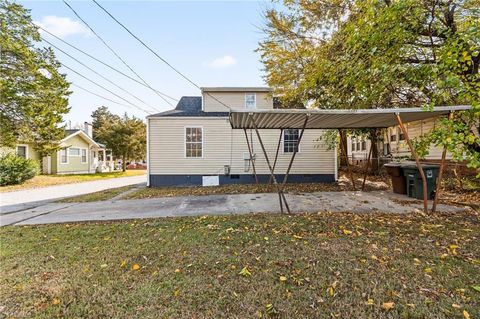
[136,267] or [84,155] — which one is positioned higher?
[84,155]

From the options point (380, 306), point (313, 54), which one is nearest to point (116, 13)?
point (313, 54)

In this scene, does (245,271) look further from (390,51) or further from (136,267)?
(390,51)

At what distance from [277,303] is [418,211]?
5377mm

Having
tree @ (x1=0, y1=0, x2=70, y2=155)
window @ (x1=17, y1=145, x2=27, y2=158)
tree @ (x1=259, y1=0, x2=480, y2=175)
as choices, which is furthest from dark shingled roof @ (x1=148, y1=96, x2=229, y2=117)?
window @ (x1=17, y1=145, x2=27, y2=158)

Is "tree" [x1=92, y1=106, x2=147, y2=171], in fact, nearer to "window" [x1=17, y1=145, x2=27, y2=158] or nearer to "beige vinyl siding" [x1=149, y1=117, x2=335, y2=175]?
"window" [x1=17, y1=145, x2=27, y2=158]

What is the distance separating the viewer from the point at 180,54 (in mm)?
10891

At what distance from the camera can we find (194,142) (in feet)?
36.9

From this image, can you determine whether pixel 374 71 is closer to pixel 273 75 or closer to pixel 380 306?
pixel 380 306

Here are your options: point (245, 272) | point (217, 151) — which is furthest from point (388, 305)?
point (217, 151)

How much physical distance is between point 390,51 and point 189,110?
361 inches

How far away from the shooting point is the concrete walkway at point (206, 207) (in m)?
5.93

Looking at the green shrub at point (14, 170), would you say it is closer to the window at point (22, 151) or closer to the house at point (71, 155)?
the house at point (71, 155)

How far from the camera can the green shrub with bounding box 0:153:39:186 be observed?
1271 centimetres

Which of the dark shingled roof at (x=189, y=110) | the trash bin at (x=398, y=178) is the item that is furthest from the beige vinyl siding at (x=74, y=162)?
the trash bin at (x=398, y=178)
